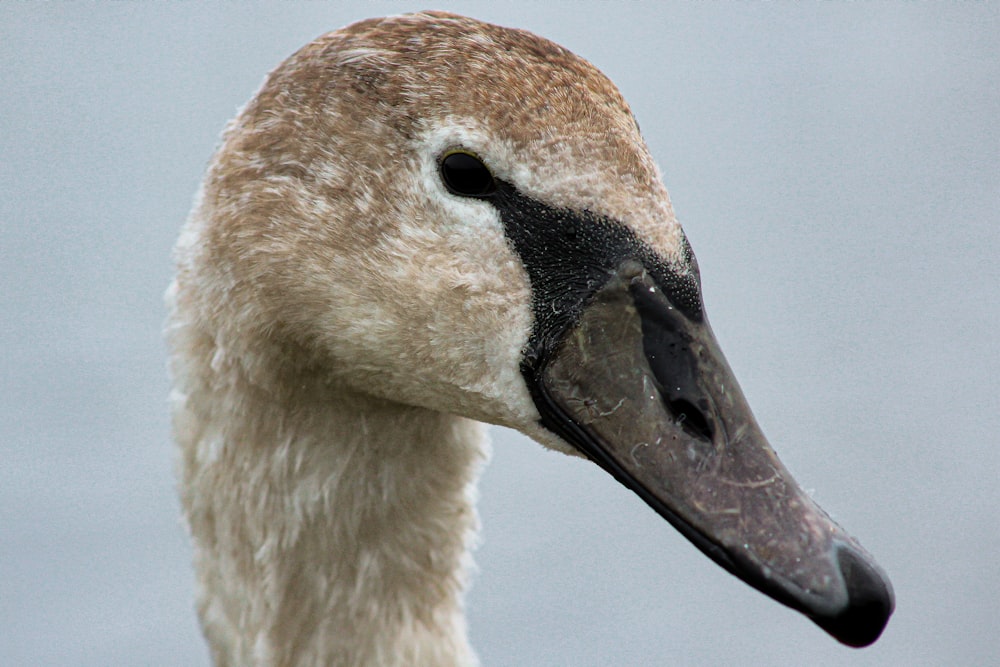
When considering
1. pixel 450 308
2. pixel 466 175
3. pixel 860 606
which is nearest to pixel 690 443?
pixel 860 606

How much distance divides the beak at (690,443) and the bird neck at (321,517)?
0.53 m

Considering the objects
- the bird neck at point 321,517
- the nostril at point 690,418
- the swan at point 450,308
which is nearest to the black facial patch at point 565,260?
the swan at point 450,308

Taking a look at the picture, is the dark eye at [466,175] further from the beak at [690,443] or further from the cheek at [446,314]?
the beak at [690,443]

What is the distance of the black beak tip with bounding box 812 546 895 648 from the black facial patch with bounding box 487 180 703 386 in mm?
Answer: 525

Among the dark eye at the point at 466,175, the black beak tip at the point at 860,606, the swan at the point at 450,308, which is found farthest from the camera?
the dark eye at the point at 466,175

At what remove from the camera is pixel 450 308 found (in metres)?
2.39

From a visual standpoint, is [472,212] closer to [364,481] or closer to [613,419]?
[613,419]

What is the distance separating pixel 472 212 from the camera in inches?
93.7

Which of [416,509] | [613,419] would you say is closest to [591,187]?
[613,419]

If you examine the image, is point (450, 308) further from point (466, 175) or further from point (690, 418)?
point (690, 418)

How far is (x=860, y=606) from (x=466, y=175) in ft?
3.31

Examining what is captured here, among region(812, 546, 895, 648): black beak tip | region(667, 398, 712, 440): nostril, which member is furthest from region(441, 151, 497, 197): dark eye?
region(812, 546, 895, 648): black beak tip

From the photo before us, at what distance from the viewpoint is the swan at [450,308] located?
89.0 inches

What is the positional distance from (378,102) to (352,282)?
341 mm
